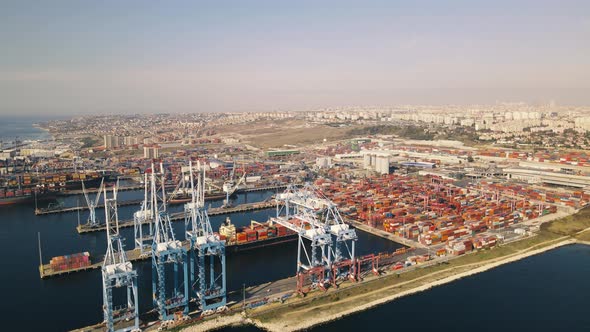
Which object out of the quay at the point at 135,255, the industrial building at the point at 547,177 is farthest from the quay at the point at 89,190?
the industrial building at the point at 547,177

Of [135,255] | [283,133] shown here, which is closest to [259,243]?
[135,255]

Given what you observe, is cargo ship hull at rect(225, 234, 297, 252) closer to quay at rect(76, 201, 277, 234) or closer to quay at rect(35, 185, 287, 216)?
quay at rect(76, 201, 277, 234)

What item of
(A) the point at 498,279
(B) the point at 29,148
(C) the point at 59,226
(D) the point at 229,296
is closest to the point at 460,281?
(A) the point at 498,279

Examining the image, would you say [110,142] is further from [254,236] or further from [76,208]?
[254,236]

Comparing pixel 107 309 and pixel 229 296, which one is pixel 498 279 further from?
pixel 107 309

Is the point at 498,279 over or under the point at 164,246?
under

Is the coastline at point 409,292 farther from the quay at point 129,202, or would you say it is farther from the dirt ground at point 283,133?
the dirt ground at point 283,133
